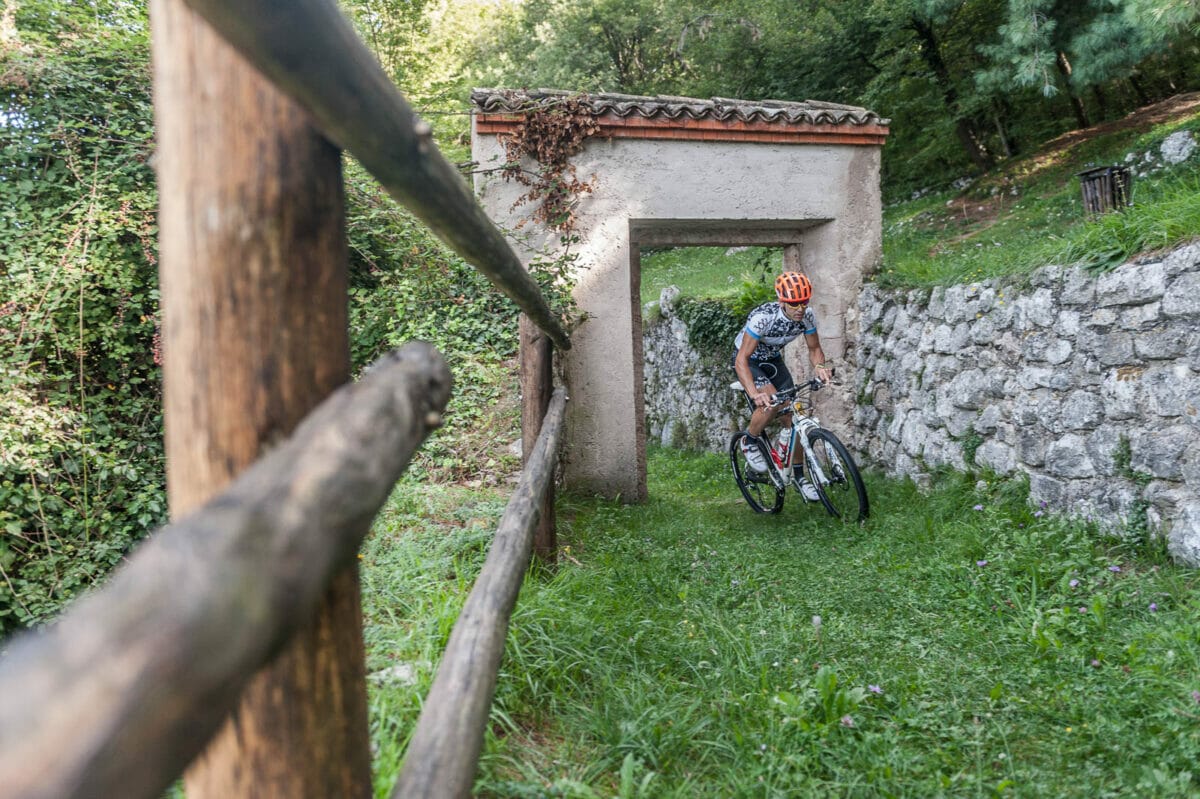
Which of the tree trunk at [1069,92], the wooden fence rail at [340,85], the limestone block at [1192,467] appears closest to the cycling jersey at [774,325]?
the limestone block at [1192,467]

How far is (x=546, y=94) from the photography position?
21.5 feet

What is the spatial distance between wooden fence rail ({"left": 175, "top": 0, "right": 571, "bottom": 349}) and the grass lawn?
117cm

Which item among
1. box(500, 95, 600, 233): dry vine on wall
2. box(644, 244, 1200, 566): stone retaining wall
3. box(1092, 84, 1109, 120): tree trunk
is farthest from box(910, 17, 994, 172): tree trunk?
box(500, 95, 600, 233): dry vine on wall

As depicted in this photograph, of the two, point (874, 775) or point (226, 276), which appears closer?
point (226, 276)

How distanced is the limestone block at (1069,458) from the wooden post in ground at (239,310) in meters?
4.66

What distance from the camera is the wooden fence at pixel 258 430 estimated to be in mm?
585

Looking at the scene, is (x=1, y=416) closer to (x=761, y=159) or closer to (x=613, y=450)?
(x=613, y=450)

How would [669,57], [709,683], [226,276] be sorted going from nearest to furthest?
[226,276], [709,683], [669,57]

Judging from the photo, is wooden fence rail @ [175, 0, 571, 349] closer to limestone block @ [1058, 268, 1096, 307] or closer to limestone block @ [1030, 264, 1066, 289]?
limestone block @ [1058, 268, 1096, 307]

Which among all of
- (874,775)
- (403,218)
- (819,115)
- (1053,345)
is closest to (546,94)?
(403,218)

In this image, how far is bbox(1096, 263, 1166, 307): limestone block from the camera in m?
4.03

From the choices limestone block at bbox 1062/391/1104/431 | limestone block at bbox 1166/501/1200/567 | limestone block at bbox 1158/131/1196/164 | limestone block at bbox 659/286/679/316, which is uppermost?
limestone block at bbox 1158/131/1196/164

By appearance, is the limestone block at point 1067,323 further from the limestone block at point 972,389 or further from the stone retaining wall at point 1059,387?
the limestone block at point 972,389

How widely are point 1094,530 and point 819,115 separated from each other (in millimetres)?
4392
